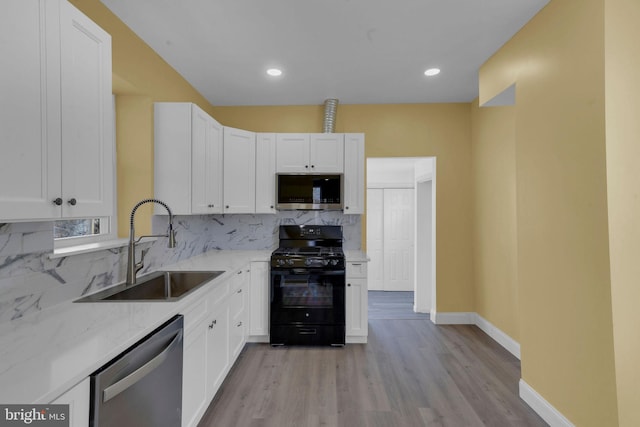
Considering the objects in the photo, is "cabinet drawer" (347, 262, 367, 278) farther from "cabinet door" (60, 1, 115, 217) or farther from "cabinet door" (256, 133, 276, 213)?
"cabinet door" (60, 1, 115, 217)

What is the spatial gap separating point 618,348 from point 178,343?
2178mm

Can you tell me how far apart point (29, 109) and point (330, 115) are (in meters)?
2.87

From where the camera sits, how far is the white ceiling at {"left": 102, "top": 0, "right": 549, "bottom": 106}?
200cm

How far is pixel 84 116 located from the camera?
1300 mm

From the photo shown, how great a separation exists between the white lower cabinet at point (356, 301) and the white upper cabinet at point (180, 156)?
1589 mm

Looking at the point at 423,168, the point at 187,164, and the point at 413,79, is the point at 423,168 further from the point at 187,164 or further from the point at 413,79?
the point at 187,164

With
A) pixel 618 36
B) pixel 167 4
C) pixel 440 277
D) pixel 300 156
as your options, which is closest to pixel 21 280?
pixel 167 4

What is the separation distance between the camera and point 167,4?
6.43ft

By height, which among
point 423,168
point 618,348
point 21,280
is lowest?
point 618,348

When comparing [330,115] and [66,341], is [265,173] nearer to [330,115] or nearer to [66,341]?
[330,115]

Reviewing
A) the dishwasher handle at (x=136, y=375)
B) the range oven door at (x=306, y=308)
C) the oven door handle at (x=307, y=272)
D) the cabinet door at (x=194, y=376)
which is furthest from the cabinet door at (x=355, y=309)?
the dishwasher handle at (x=136, y=375)

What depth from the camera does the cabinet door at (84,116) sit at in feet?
4.00

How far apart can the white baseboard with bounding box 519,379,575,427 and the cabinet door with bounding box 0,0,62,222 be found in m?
2.87

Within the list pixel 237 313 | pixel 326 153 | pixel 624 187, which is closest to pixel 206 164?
pixel 326 153
